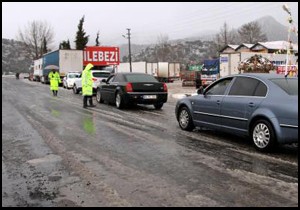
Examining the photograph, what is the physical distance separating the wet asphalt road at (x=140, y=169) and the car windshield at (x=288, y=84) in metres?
1.13

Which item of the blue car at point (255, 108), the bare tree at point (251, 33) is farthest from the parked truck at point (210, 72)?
the bare tree at point (251, 33)

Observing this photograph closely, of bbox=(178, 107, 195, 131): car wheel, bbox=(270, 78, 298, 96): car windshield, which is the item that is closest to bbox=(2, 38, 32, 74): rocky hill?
bbox=(178, 107, 195, 131): car wheel

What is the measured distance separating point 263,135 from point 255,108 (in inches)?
20.8

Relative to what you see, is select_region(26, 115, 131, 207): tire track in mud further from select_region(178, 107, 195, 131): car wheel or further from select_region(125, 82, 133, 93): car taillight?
select_region(125, 82, 133, 93): car taillight

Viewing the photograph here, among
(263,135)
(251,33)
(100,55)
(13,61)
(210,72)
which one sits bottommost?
(263,135)

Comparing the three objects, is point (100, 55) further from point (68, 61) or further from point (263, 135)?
point (263, 135)

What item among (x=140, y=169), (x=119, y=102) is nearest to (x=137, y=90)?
(x=119, y=102)

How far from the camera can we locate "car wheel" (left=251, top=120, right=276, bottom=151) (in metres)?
6.77

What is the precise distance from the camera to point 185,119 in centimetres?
953

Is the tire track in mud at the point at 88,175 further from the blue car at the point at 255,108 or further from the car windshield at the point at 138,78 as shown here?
the car windshield at the point at 138,78

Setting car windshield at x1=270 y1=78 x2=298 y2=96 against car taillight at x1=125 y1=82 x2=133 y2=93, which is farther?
car taillight at x1=125 y1=82 x2=133 y2=93

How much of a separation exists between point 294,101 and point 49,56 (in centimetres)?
3754

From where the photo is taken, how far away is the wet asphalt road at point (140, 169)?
451cm

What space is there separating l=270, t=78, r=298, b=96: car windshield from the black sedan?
7507 millimetres
